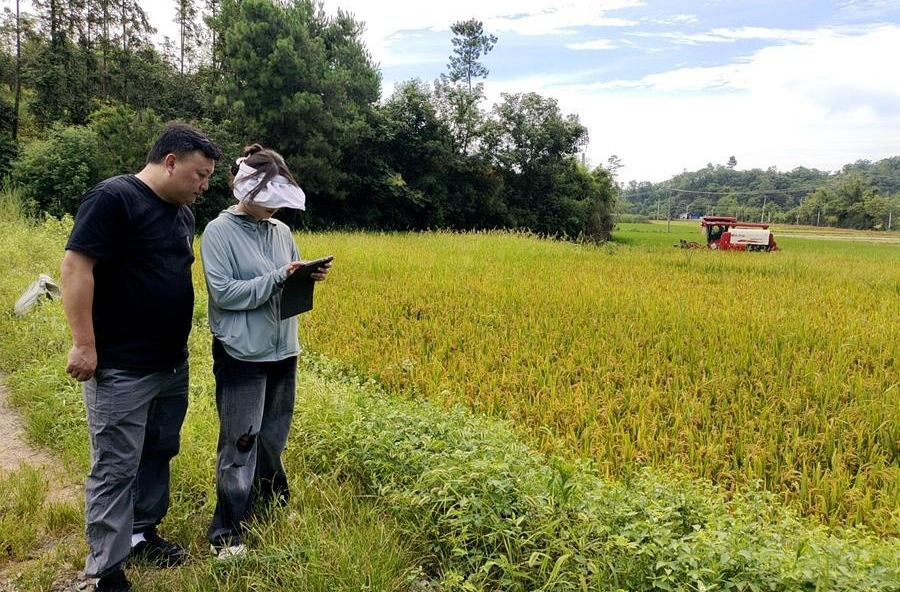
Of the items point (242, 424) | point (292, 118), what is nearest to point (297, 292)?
point (242, 424)

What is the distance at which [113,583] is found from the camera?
2.00 meters

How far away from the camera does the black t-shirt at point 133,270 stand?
1867 mm

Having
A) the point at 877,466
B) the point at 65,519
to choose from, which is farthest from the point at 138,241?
the point at 877,466

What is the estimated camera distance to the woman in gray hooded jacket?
6.82ft

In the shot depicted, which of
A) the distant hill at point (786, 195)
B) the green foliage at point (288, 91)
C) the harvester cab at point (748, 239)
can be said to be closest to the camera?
the green foliage at point (288, 91)

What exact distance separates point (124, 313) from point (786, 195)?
85902 mm

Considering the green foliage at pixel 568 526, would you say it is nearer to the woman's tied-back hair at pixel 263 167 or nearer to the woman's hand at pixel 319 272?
the woman's hand at pixel 319 272

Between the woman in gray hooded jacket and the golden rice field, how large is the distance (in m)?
1.58

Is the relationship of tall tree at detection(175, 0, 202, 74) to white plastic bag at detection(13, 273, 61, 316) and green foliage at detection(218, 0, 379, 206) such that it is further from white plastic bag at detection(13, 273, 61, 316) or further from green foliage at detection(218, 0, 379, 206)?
white plastic bag at detection(13, 273, 61, 316)

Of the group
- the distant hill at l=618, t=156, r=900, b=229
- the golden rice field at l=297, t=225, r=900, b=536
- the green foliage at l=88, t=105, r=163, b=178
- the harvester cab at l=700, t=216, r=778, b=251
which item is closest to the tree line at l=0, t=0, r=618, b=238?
the green foliage at l=88, t=105, r=163, b=178

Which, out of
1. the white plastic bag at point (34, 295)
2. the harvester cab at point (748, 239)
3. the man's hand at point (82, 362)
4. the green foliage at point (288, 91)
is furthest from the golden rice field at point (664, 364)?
the harvester cab at point (748, 239)

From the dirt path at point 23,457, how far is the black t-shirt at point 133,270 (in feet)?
3.87

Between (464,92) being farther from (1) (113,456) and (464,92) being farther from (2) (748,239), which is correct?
(1) (113,456)

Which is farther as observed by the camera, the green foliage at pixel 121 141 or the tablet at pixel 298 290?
the green foliage at pixel 121 141
